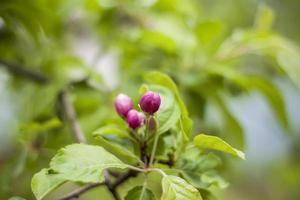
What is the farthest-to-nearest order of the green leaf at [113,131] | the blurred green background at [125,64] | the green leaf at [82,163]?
1. the blurred green background at [125,64]
2. the green leaf at [113,131]
3. the green leaf at [82,163]

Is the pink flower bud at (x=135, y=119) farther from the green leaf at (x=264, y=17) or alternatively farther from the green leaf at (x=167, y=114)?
the green leaf at (x=264, y=17)

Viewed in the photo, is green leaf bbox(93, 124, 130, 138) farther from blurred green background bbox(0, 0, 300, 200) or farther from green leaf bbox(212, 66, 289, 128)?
green leaf bbox(212, 66, 289, 128)

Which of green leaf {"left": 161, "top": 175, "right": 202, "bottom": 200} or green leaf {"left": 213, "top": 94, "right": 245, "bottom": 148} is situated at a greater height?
green leaf {"left": 161, "top": 175, "right": 202, "bottom": 200}

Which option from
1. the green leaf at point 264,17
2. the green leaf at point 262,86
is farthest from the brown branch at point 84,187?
the green leaf at point 264,17

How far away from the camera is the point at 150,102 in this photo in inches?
21.3

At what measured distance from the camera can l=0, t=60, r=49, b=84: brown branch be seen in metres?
0.93

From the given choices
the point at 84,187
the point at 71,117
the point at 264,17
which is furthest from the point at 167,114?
the point at 264,17

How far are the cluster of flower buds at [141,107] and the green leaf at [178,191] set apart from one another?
82 mm

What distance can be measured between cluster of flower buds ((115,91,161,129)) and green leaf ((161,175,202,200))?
0.08 metres

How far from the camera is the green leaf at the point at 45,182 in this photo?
507 millimetres

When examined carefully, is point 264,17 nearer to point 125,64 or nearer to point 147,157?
point 125,64

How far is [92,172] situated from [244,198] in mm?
1400

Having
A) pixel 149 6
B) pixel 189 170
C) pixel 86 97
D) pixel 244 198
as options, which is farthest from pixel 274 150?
pixel 189 170

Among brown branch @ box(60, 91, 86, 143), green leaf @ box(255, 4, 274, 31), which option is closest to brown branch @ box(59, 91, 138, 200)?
brown branch @ box(60, 91, 86, 143)
